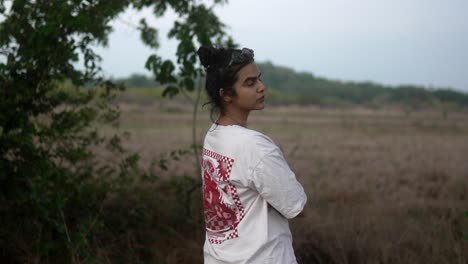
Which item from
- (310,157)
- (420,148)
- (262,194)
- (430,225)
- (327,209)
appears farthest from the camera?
(420,148)

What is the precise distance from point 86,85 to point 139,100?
47186mm

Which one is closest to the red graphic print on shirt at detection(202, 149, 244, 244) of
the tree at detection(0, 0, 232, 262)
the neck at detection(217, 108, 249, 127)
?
the neck at detection(217, 108, 249, 127)

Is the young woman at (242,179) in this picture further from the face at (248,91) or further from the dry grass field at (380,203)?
the dry grass field at (380,203)

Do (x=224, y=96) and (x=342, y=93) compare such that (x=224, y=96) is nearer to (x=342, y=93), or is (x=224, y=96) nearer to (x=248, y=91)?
(x=248, y=91)

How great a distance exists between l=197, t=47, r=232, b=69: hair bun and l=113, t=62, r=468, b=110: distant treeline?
5840 centimetres

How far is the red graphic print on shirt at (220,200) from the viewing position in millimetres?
2008

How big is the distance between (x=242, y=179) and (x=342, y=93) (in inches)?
3270

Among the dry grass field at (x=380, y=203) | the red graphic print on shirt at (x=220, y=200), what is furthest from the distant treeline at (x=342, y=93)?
the red graphic print on shirt at (x=220, y=200)

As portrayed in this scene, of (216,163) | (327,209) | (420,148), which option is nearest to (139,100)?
(420,148)

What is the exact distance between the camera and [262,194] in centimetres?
188

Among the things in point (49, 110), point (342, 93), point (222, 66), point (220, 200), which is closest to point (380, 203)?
point (49, 110)

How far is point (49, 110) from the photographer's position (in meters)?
4.79

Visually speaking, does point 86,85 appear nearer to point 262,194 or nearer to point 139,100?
point 262,194

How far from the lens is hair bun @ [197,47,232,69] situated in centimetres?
207
